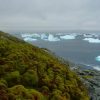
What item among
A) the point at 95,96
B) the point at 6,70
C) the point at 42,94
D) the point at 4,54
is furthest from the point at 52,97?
the point at 95,96

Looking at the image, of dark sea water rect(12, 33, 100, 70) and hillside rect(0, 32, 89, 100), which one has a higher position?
hillside rect(0, 32, 89, 100)

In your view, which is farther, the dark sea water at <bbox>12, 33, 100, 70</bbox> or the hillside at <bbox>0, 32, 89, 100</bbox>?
the dark sea water at <bbox>12, 33, 100, 70</bbox>

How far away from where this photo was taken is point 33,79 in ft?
31.8

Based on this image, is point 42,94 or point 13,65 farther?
point 13,65

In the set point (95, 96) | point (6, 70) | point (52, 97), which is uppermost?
point (6, 70)

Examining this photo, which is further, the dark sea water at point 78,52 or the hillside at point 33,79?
the dark sea water at point 78,52

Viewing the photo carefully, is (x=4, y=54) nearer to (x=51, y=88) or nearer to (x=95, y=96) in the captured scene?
(x=51, y=88)

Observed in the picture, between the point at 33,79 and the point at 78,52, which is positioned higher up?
the point at 33,79

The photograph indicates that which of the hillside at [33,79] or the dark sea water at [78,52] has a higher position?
the hillside at [33,79]

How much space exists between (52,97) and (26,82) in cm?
96

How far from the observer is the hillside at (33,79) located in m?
8.77

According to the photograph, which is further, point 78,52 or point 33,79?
point 78,52

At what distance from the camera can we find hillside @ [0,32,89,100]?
8766mm

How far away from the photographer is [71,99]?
9.77 meters
